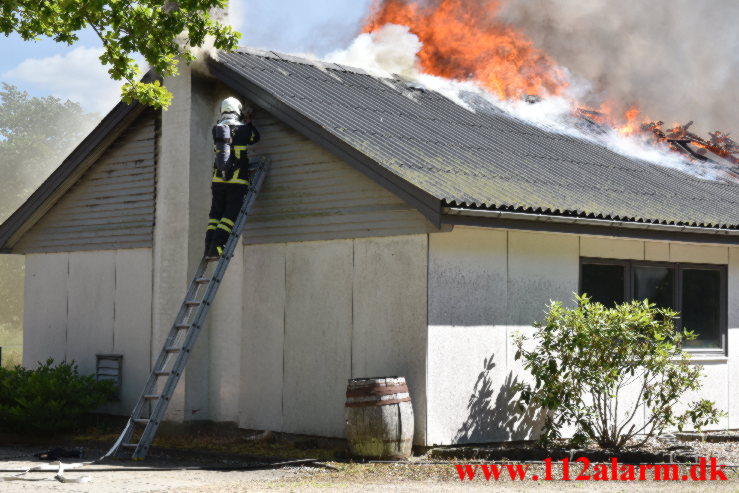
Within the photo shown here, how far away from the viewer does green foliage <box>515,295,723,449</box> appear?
13.2 m

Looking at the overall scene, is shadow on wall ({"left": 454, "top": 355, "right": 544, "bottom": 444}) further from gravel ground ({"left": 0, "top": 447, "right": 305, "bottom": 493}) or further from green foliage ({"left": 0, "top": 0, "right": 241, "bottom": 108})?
green foliage ({"left": 0, "top": 0, "right": 241, "bottom": 108})

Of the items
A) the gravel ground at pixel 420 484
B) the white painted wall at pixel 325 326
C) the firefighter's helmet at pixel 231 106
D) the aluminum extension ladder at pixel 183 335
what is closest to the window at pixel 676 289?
the white painted wall at pixel 325 326

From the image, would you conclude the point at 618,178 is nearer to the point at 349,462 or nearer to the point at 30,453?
the point at 349,462

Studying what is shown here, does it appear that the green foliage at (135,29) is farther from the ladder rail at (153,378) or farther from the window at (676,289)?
the window at (676,289)

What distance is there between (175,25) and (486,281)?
16.5 ft

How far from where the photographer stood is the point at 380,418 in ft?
41.3

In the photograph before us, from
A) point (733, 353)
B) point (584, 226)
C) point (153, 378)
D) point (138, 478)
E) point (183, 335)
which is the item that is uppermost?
point (584, 226)

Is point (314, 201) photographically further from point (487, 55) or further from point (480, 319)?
point (487, 55)

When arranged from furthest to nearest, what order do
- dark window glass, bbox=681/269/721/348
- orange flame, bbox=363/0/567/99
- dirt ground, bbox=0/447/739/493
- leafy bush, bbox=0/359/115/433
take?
orange flame, bbox=363/0/567/99
dark window glass, bbox=681/269/721/348
leafy bush, bbox=0/359/115/433
dirt ground, bbox=0/447/739/493

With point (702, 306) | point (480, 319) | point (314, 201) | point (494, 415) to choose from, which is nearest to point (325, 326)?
point (314, 201)

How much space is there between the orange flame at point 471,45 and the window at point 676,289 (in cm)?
537

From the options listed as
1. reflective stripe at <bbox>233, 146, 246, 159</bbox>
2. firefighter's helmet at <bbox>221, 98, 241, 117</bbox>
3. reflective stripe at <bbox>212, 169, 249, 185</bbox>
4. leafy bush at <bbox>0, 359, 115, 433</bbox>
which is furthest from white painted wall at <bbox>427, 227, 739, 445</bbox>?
leafy bush at <bbox>0, 359, 115, 433</bbox>

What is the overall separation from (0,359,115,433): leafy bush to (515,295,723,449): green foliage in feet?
20.5

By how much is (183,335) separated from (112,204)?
305 cm
